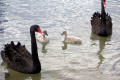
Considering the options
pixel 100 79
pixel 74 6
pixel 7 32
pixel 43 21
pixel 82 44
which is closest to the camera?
pixel 100 79

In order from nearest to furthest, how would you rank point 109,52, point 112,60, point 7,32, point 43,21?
point 112,60, point 109,52, point 7,32, point 43,21

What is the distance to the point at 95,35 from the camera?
25.1 feet

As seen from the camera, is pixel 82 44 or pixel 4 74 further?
pixel 82 44

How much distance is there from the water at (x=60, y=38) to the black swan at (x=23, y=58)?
130 mm

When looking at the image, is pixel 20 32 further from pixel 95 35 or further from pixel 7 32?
pixel 95 35

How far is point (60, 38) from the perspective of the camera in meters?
7.19

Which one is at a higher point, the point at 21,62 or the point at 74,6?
the point at 74,6

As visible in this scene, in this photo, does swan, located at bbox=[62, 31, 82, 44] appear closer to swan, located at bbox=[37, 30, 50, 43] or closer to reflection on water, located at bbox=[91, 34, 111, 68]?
swan, located at bbox=[37, 30, 50, 43]

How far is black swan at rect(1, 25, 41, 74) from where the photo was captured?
5.06 meters

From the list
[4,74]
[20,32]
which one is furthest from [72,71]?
[20,32]

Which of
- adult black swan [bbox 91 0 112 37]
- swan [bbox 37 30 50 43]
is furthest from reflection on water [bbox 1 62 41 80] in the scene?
adult black swan [bbox 91 0 112 37]

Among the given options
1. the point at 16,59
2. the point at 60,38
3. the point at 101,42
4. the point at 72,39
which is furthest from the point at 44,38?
the point at 16,59

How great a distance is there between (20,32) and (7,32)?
0.37 meters

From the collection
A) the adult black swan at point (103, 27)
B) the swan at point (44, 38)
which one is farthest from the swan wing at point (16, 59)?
the adult black swan at point (103, 27)
